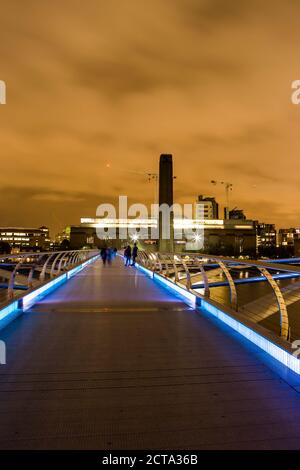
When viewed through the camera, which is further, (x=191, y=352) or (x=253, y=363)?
(x=191, y=352)

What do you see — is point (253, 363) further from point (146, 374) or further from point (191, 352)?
point (146, 374)

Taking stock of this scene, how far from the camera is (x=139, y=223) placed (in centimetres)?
12669

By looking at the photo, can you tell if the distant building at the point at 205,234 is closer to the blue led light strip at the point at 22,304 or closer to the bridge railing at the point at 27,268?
the bridge railing at the point at 27,268

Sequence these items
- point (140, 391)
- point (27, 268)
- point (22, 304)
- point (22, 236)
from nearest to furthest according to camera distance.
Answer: point (140, 391), point (22, 304), point (27, 268), point (22, 236)

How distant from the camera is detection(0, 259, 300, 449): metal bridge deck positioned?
8.01ft

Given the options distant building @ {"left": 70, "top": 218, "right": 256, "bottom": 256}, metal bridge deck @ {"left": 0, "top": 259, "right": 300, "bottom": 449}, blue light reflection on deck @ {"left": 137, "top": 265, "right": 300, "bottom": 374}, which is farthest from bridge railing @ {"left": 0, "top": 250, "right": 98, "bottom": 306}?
distant building @ {"left": 70, "top": 218, "right": 256, "bottom": 256}

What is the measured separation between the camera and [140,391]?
3164 mm

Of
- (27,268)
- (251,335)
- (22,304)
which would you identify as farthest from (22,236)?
(251,335)

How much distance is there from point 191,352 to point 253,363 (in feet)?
2.39

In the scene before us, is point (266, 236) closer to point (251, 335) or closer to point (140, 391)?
point (251, 335)

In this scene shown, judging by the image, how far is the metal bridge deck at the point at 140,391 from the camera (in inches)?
96.1

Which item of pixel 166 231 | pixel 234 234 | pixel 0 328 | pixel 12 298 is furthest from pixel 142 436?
pixel 234 234

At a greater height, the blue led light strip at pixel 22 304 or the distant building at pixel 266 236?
the distant building at pixel 266 236

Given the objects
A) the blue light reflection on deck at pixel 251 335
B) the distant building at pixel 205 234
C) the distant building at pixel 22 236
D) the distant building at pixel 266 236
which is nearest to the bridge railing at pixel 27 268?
the blue light reflection on deck at pixel 251 335
